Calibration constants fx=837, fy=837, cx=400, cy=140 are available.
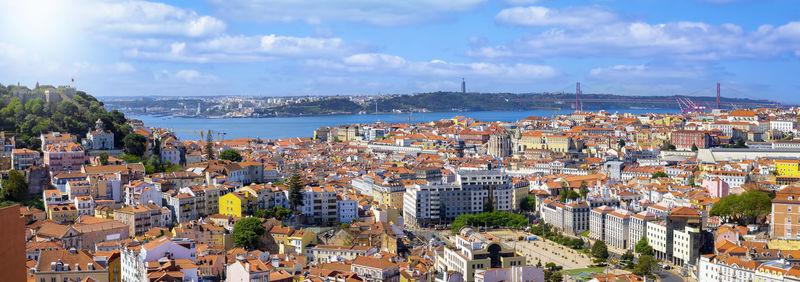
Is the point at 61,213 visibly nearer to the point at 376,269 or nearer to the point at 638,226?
the point at 376,269

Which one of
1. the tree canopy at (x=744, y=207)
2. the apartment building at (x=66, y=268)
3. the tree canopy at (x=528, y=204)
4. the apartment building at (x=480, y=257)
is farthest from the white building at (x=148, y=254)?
the tree canopy at (x=528, y=204)

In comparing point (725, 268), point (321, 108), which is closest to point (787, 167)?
point (725, 268)

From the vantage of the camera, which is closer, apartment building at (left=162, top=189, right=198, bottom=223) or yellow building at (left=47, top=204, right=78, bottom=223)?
yellow building at (left=47, top=204, right=78, bottom=223)

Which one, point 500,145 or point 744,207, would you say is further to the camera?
point 500,145

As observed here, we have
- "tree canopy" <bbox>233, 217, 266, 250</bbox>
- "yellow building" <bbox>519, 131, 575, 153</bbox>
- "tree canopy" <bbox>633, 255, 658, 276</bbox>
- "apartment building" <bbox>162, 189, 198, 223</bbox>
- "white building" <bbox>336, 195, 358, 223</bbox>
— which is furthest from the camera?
"yellow building" <bbox>519, 131, 575, 153</bbox>

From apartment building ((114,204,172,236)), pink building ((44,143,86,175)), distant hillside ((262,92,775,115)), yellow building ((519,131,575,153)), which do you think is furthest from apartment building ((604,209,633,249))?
distant hillside ((262,92,775,115))

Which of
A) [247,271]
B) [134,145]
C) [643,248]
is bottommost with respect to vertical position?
[643,248]

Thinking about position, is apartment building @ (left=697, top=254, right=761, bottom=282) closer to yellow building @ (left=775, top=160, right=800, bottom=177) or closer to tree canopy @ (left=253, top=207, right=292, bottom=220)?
tree canopy @ (left=253, top=207, right=292, bottom=220)
